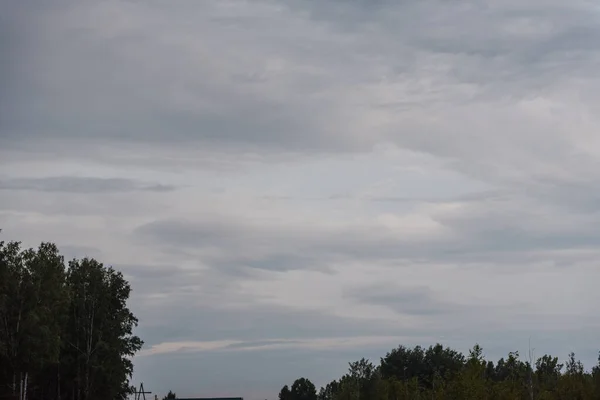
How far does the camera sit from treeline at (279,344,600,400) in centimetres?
6538

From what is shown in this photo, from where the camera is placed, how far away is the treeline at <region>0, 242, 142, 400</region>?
81938 mm

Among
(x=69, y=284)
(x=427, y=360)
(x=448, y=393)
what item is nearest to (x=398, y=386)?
(x=448, y=393)

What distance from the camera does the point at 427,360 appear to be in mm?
174875

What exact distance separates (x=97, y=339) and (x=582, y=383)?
175 ft

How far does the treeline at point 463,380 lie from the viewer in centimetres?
6538

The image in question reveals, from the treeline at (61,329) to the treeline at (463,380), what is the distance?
27.8 meters

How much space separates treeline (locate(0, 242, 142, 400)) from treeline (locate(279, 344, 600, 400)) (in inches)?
1096

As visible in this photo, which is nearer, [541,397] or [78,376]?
[541,397]

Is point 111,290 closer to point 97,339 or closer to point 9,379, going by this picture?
point 97,339

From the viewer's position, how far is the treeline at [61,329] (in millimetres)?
81938

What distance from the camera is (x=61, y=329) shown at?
92.6m

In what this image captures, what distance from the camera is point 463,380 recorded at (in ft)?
216

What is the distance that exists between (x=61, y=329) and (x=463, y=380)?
43.7 metres

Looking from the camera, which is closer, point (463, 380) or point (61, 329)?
point (463, 380)
